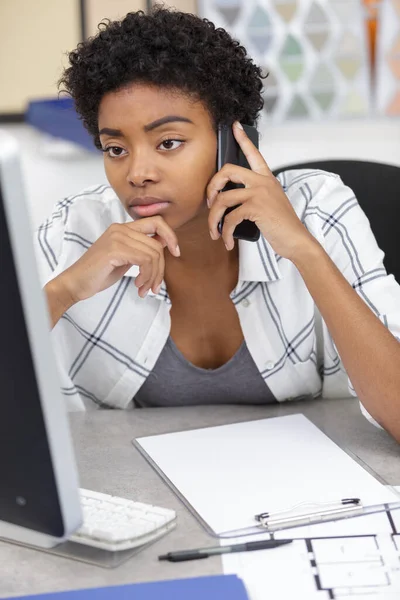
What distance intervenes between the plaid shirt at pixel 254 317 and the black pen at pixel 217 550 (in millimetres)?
563

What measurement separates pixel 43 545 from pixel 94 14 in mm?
2260

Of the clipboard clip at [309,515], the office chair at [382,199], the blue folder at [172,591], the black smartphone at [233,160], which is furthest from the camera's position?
the office chair at [382,199]

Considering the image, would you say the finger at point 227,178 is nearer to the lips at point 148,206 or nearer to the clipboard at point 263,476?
the lips at point 148,206

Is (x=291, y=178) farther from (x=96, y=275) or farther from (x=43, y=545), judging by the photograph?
(x=43, y=545)

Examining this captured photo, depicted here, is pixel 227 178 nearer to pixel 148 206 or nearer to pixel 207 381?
pixel 148 206

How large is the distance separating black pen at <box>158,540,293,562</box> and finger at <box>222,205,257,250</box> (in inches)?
22.0

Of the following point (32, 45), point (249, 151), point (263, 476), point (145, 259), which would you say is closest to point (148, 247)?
point (145, 259)

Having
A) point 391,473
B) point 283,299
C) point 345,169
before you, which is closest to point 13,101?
Answer: point 345,169

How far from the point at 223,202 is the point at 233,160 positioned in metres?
0.09

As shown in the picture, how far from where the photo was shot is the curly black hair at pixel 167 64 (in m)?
1.32

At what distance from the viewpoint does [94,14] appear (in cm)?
A: 286

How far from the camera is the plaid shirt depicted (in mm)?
1484

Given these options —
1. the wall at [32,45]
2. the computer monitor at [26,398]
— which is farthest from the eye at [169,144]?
the wall at [32,45]

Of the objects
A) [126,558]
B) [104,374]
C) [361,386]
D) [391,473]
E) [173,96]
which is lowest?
[126,558]
